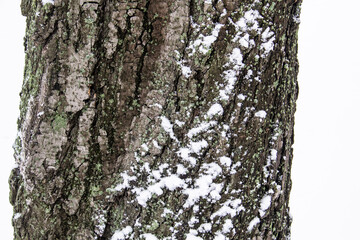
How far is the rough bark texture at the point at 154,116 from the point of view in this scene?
31.4 inches

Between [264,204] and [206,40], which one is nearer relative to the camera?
[206,40]

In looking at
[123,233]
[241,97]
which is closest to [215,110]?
[241,97]

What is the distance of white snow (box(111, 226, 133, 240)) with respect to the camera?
856 millimetres

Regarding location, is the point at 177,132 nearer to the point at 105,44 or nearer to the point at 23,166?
the point at 105,44

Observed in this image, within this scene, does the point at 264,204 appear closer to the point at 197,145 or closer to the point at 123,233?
the point at 197,145

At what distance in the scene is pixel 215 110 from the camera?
0.82 meters

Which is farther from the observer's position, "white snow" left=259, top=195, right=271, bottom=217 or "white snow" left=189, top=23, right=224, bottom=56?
"white snow" left=259, top=195, right=271, bottom=217

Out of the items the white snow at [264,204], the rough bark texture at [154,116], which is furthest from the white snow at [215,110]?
the white snow at [264,204]

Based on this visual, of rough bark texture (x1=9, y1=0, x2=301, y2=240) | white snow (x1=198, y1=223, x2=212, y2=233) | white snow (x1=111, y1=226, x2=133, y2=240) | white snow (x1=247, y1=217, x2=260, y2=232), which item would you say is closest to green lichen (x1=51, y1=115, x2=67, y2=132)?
rough bark texture (x1=9, y1=0, x2=301, y2=240)

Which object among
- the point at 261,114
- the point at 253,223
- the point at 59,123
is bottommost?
the point at 253,223

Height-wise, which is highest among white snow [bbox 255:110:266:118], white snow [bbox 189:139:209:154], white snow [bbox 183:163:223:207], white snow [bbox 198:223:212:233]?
white snow [bbox 255:110:266:118]

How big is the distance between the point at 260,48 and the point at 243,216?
51 centimetres

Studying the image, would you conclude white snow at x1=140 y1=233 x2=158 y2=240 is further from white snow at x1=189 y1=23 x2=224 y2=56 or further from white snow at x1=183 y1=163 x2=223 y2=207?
white snow at x1=189 y1=23 x2=224 y2=56

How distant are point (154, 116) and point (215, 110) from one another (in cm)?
18
